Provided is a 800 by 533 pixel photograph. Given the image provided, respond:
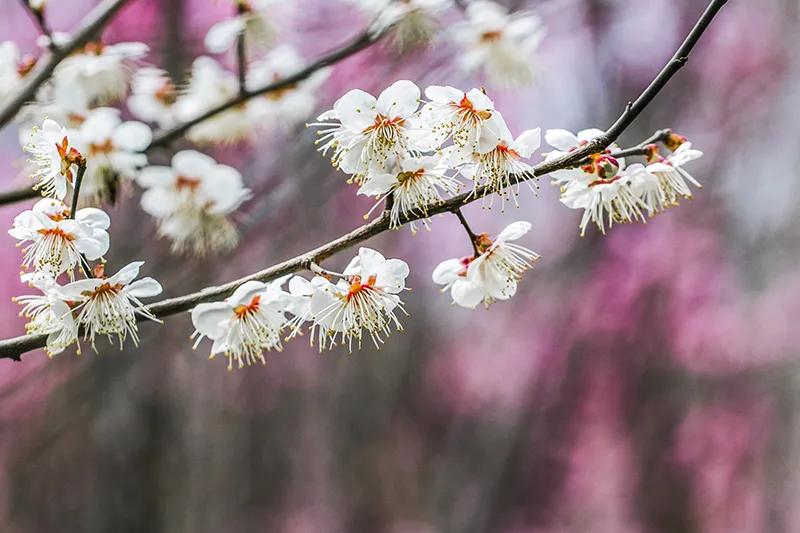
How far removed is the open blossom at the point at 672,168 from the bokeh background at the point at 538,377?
107cm

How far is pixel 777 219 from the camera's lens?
5.54 ft

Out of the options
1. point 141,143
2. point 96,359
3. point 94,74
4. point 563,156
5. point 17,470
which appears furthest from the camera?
point 17,470

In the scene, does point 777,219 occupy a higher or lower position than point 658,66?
lower

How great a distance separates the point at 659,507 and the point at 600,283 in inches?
21.6

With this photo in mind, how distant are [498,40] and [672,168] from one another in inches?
20.3

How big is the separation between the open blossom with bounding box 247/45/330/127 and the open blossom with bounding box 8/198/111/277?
0.45m

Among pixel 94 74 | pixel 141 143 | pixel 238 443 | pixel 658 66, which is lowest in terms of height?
pixel 238 443

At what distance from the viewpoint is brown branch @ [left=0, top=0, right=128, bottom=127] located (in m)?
0.64

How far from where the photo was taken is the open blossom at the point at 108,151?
0.68 m

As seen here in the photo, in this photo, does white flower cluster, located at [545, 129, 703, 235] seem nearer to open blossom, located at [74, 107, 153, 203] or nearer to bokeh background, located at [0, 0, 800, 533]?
open blossom, located at [74, 107, 153, 203]

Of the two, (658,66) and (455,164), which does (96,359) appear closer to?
(455,164)

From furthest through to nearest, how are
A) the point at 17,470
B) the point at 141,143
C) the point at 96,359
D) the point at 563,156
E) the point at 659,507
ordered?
the point at 659,507 < the point at 17,470 < the point at 96,359 < the point at 141,143 < the point at 563,156

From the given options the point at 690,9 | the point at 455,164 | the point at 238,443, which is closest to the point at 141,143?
the point at 455,164

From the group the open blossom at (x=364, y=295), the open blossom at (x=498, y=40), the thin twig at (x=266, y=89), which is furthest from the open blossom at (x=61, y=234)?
the open blossom at (x=498, y=40)
